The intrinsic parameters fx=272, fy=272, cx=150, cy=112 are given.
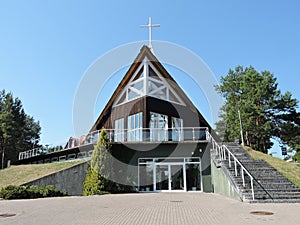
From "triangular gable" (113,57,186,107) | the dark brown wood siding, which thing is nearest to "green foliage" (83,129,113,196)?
the dark brown wood siding

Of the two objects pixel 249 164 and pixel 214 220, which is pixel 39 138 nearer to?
pixel 249 164

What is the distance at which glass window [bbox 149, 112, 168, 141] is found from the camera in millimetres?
16641

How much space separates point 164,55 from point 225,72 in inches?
608

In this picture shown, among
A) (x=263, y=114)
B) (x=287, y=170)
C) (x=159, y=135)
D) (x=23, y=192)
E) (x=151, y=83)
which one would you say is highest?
(x=151, y=83)

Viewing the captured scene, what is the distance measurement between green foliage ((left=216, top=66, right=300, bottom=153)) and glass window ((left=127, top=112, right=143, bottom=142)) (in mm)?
11928

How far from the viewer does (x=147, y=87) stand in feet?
61.4

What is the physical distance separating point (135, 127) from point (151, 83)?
3.42m

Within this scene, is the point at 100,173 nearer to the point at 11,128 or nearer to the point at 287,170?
the point at 287,170

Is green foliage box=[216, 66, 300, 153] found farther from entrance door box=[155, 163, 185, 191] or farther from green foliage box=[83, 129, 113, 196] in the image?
green foliage box=[83, 129, 113, 196]

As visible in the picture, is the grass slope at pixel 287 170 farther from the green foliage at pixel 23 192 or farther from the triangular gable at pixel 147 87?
the green foliage at pixel 23 192

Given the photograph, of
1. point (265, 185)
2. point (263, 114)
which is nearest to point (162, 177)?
point (265, 185)

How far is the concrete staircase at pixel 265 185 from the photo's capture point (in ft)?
30.3

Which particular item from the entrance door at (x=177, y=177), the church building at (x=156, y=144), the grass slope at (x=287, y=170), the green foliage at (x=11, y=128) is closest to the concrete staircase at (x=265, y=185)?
the grass slope at (x=287, y=170)

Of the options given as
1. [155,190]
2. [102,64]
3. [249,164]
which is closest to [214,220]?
[249,164]
